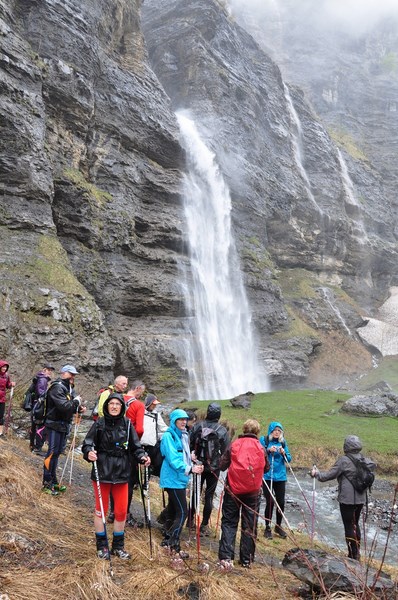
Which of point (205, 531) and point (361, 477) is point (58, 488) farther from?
point (361, 477)

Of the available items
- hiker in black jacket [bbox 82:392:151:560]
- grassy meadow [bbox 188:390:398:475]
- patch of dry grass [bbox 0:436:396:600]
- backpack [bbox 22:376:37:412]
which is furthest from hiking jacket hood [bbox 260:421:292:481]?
grassy meadow [bbox 188:390:398:475]

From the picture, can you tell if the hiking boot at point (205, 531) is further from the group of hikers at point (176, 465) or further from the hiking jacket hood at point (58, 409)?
the hiking jacket hood at point (58, 409)

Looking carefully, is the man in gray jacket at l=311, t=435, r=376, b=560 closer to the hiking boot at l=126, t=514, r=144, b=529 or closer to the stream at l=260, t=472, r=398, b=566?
the stream at l=260, t=472, r=398, b=566

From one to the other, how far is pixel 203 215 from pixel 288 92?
5003cm

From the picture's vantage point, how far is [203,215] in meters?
51.8

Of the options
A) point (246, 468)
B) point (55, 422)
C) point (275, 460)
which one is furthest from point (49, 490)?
point (275, 460)

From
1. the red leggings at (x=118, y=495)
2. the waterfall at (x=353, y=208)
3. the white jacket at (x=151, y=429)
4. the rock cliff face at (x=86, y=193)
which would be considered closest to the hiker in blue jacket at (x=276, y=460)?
the white jacket at (x=151, y=429)

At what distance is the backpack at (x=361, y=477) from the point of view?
8.60 metres

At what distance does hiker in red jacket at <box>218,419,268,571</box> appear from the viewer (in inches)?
278

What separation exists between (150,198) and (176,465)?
4146cm

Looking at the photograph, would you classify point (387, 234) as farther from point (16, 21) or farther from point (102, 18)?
point (16, 21)

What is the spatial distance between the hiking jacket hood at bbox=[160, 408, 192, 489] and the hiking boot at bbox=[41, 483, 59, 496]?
3025mm

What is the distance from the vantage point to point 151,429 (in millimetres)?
8812

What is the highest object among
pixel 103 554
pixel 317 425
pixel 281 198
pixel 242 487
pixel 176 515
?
pixel 281 198
